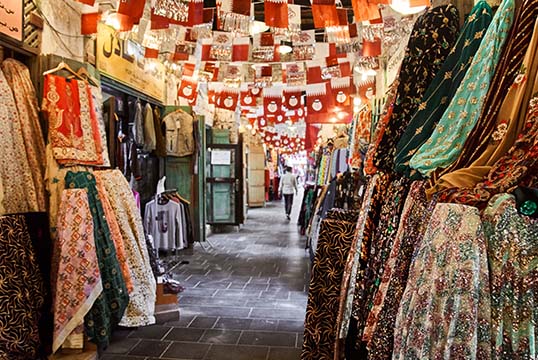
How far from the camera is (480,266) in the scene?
38.3 inches

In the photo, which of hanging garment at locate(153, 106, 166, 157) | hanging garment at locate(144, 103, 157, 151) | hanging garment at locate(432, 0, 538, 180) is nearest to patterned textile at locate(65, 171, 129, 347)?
hanging garment at locate(432, 0, 538, 180)

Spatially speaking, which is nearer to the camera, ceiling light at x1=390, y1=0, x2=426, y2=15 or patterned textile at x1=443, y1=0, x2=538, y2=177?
patterned textile at x1=443, y1=0, x2=538, y2=177

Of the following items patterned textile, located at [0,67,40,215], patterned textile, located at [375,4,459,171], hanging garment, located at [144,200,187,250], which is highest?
patterned textile, located at [375,4,459,171]

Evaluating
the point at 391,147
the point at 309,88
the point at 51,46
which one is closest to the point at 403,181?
the point at 391,147

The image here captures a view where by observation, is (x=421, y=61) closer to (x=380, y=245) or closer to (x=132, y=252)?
(x=380, y=245)

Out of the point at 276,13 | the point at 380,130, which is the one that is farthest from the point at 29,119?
the point at 380,130

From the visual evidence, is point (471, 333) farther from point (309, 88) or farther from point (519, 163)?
point (309, 88)

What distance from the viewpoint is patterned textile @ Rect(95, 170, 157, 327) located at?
142 inches

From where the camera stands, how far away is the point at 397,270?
1.39 m

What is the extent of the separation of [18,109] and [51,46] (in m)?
0.94

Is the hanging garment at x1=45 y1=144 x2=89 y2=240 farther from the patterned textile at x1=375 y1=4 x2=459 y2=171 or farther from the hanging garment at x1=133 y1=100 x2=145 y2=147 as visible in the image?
the hanging garment at x1=133 y1=100 x2=145 y2=147

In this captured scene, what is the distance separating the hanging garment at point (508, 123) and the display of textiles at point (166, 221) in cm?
527

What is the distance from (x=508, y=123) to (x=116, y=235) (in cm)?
311

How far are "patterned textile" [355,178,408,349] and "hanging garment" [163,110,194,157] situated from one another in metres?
5.51
